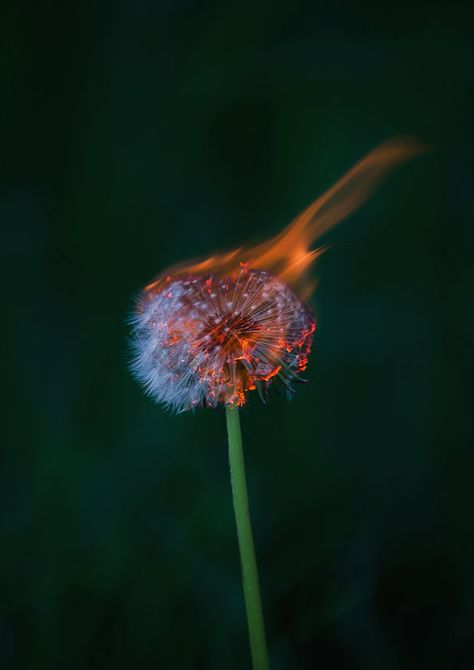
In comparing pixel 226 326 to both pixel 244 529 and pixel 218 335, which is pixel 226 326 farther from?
pixel 244 529

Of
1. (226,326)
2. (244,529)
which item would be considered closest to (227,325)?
(226,326)

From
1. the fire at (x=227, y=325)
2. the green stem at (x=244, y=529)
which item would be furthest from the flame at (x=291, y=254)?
the green stem at (x=244, y=529)

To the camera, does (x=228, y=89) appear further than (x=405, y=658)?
Yes

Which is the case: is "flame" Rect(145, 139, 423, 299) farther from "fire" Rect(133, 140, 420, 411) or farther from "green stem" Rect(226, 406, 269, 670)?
"green stem" Rect(226, 406, 269, 670)

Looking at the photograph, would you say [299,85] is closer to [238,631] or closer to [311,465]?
[311,465]

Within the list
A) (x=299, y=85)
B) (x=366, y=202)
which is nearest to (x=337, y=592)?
(x=366, y=202)

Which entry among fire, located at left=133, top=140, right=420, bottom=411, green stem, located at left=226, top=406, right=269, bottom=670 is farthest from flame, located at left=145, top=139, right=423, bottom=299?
green stem, located at left=226, top=406, right=269, bottom=670
